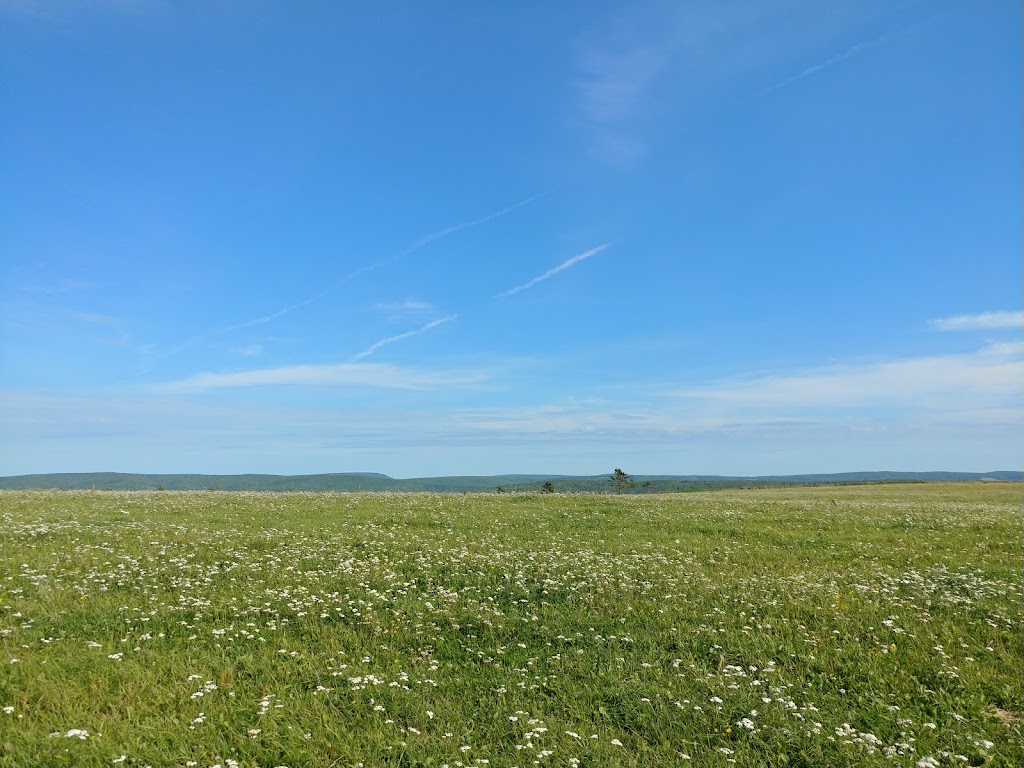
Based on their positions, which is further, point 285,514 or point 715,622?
point 285,514

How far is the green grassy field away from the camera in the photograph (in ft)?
25.0

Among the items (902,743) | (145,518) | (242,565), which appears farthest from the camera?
(145,518)

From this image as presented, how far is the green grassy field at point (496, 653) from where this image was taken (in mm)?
7625

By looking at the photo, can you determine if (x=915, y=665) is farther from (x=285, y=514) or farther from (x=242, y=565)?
(x=285, y=514)

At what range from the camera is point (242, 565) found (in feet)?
51.2

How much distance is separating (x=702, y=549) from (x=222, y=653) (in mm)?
15076

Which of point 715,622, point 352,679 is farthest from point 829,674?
point 352,679

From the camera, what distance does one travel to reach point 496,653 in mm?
10469

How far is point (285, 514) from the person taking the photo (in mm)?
26938

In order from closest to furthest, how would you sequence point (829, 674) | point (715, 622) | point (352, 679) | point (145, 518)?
point (352, 679)
point (829, 674)
point (715, 622)
point (145, 518)

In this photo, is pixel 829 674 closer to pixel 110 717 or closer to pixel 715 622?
pixel 715 622

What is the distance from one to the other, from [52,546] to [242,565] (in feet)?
22.3

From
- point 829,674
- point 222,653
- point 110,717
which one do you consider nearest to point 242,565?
point 222,653

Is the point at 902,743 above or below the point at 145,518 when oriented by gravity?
below
